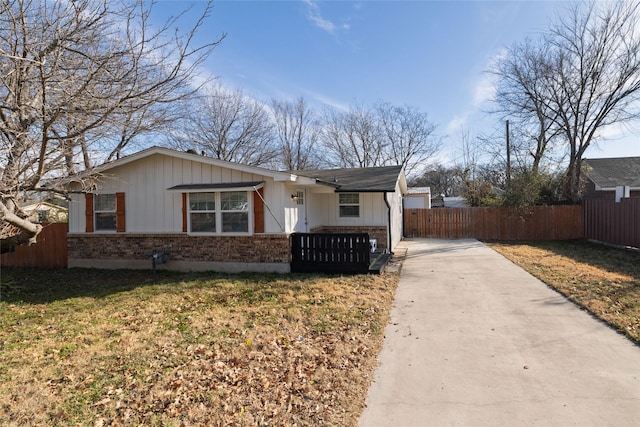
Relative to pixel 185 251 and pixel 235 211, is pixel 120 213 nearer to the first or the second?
pixel 185 251

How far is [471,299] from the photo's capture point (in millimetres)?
6500

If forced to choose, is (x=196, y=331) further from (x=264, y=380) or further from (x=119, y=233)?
(x=119, y=233)

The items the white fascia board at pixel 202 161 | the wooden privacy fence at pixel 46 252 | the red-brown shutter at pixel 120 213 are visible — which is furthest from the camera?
the wooden privacy fence at pixel 46 252

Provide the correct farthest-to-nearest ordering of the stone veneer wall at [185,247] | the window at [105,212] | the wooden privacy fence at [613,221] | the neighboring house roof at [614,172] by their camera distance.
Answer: the neighboring house roof at [614,172], the wooden privacy fence at [613,221], the window at [105,212], the stone veneer wall at [185,247]

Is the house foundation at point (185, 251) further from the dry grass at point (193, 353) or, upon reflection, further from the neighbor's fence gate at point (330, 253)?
the dry grass at point (193, 353)

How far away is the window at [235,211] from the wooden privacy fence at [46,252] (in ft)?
18.3

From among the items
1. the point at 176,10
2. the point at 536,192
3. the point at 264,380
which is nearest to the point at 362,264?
the point at 264,380

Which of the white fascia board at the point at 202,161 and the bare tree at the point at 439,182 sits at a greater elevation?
the bare tree at the point at 439,182

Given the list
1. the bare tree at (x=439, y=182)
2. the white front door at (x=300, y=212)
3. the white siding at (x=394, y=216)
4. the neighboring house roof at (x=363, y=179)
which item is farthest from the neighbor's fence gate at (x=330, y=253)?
the bare tree at (x=439, y=182)

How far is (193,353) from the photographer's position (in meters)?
4.21

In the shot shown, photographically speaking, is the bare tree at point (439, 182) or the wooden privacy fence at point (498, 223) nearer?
the wooden privacy fence at point (498, 223)

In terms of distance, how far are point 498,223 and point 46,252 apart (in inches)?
753

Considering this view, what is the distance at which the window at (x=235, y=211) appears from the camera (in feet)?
29.9

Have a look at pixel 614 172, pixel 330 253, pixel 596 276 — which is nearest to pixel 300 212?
pixel 330 253
